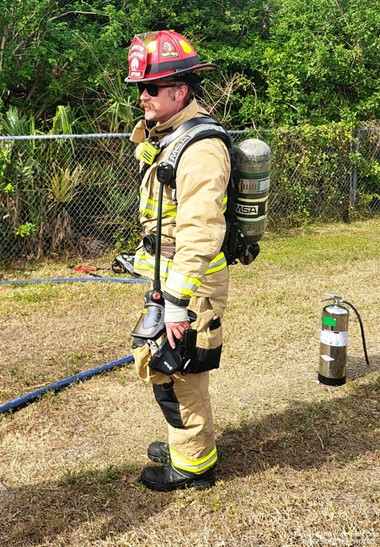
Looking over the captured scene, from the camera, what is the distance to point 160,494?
3.58m

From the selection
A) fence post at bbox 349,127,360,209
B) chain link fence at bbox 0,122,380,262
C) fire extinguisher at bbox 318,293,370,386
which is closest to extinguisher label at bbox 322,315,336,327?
fire extinguisher at bbox 318,293,370,386

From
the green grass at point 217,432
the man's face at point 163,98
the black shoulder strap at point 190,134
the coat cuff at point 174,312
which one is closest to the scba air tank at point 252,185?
the black shoulder strap at point 190,134

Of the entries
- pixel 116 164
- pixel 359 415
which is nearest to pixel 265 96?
pixel 116 164

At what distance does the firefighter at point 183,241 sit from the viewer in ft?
9.89

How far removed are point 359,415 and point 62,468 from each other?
78.2 inches

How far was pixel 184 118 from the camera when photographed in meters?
3.26

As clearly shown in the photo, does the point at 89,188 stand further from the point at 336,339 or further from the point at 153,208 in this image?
the point at 153,208

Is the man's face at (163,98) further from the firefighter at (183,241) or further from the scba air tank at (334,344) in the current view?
the scba air tank at (334,344)

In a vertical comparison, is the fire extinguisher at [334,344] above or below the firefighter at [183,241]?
below

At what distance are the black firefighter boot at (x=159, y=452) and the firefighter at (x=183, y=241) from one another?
174 mm

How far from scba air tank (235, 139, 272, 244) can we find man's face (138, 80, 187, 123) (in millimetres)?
405

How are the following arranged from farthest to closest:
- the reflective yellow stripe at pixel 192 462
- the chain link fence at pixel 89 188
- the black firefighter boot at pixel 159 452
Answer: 1. the chain link fence at pixel 89 188
2. the black firefighter boot at pixel 159 452
3. the reflective yellow stripe at pixel 192 462

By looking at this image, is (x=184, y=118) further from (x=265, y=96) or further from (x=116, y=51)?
(x=265, y=96)

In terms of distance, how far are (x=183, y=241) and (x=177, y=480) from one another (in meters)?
1.36
